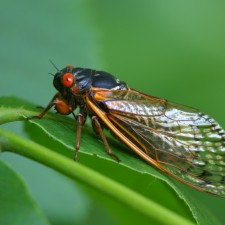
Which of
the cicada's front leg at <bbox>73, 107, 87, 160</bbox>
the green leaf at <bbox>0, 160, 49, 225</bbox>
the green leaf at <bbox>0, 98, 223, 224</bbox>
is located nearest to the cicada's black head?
the cicada's front leg at <bbox>73, 107, 87, 160</bbox>

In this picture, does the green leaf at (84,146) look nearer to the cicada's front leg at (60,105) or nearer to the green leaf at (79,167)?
the green leaf at (79,167)

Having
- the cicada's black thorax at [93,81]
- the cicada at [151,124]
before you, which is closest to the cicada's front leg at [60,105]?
the cicada at [151,124]

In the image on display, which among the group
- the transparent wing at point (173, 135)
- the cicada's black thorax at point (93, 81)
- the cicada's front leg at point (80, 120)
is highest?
the cicada's black thorax at point (93, 81)

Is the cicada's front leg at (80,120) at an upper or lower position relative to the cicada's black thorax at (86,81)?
lower

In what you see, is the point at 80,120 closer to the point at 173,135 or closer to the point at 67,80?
the point at 67,80

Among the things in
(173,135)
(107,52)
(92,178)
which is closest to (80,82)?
(173,135)

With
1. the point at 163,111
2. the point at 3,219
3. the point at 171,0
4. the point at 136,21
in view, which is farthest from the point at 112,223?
the point at 171,0
